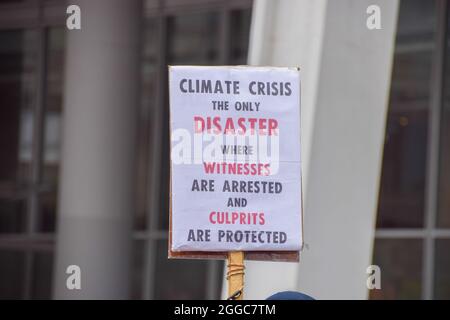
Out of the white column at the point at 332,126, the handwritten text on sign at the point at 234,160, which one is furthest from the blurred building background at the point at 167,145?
the handwritten text on sign at the point at 234,160

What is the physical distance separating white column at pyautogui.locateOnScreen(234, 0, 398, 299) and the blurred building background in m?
0.01

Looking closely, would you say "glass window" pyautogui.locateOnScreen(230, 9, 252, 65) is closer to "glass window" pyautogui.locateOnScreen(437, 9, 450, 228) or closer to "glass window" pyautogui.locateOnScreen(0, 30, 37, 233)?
"glass window" pyautogui.locateOnScreen(437, 9, 450, 228)

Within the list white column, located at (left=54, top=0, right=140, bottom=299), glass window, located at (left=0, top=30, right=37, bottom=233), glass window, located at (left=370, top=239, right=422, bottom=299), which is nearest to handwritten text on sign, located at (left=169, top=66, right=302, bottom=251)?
white column, located at (left=54, top=0, right=140, bottom=299)

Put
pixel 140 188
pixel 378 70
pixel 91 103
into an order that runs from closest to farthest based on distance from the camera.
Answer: pixel 378 70
pixel 91 103
pixel 140 188

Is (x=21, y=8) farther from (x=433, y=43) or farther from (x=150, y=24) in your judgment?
(x=433, y=43)

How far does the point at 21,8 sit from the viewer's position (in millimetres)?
14828

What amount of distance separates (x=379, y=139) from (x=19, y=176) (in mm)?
7731

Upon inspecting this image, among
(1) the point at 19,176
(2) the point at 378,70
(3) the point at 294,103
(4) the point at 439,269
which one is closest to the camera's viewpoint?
(3) the point at 294,103

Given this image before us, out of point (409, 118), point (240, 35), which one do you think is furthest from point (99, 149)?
point (409, 118)

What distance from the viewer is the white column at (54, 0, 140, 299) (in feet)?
36.5

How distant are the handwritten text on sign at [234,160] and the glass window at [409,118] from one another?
25.1ft

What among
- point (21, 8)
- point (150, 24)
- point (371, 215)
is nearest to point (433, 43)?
point (150, 24)

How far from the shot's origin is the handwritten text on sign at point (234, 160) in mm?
4781

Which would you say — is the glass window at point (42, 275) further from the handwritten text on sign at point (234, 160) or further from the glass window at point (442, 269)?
the handwritten text on sign at point (234, 160)
